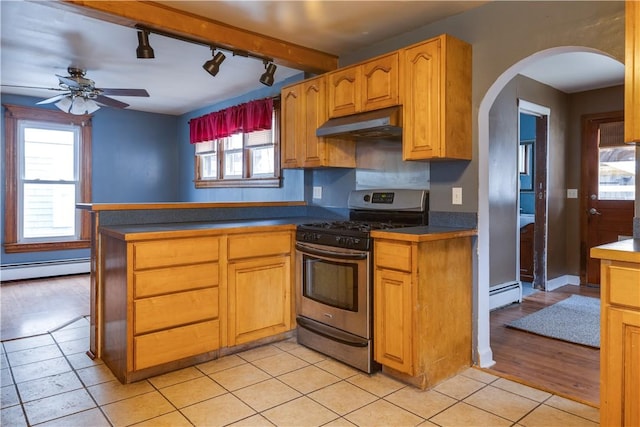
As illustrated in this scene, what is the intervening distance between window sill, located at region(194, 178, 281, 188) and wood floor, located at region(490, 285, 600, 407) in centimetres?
267

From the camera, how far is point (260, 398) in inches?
91.3

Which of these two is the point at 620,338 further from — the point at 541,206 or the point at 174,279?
the point at 541,206

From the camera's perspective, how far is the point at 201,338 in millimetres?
Answer: 2730

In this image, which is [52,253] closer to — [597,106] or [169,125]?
[169,125]

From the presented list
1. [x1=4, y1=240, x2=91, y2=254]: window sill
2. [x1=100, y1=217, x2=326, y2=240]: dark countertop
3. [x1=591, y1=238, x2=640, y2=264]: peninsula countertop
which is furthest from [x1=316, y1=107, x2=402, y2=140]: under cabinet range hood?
[x1=4, y1=240, x2=91, y2=254]: window sill

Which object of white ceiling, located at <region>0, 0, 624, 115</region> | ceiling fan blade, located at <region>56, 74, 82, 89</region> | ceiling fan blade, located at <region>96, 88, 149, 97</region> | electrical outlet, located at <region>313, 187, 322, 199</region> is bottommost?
electrical outlet, located at <region>313, 187, 322, 199</region>

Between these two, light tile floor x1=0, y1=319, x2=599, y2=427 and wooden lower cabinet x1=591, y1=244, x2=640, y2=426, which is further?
light tile floor x1=0, y1=319, x2=599, y2=427

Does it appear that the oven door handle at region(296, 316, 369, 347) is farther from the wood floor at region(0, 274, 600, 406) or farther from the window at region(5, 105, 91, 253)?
the window at region(5, 105, 91, 253)

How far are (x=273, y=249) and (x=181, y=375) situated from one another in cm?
103

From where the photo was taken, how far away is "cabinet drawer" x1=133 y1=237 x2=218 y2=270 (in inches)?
95.8

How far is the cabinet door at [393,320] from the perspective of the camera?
242 centimetres

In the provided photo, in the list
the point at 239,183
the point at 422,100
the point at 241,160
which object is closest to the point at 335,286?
the point at 422,100

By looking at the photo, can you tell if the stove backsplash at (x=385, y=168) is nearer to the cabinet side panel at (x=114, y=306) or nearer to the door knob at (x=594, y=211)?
the cabinet side panel at (x=114, y=306)

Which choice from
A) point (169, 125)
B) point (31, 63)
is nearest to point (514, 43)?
point (31, 63)
